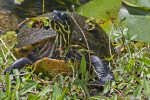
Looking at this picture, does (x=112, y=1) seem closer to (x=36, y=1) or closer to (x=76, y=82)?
(x=36, y=1)

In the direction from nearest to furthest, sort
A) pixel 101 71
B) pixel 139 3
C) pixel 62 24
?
pixel 62 24 < pixel 101 71 < pixel 139 3

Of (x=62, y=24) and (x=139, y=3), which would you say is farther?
(x=139, y=3)

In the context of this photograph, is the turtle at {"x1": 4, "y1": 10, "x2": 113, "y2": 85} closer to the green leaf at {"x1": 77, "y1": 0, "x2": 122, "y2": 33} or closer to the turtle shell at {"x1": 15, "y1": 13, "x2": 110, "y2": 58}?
the turtle shell at {"x1": 15, "y1": 13, "x2": 110, "y2": 58}

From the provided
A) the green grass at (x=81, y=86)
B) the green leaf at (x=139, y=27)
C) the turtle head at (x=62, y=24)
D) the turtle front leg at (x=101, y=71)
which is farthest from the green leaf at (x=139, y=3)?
the turtle head at (x=62, y=24)

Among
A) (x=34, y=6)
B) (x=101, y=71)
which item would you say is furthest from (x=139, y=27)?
(x=34, y=6)

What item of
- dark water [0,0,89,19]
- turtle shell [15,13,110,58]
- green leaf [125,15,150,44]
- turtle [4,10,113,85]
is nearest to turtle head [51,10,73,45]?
turtle [4,10,113,85]

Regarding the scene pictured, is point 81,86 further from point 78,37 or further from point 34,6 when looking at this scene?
point 34,6

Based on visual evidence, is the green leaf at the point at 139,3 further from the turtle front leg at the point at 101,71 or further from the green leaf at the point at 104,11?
the turtle front leg at the point at 101,71
